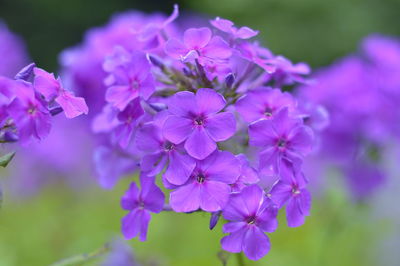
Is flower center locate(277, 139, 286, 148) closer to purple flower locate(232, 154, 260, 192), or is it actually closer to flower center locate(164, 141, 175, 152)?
purple flower locate(232, 154, 260, 192)

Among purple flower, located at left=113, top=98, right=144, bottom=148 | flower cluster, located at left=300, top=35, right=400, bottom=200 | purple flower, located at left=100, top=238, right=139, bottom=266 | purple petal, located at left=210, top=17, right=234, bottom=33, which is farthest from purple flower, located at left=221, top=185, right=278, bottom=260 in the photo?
flower cluster, located at left=300, top=35, right=400, bottom=200

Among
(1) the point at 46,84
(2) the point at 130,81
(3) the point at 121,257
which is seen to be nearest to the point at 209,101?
(2) the point at 130,81

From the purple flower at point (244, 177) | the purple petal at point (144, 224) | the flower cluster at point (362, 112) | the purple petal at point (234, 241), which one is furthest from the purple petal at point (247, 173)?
the flower cluster at point (362, 112)

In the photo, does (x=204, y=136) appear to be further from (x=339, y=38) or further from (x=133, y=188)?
(x=339, y=38)

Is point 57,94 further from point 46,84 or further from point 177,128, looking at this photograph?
point 177,128

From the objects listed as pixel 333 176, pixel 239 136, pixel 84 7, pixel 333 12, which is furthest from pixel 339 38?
pixel 239 136

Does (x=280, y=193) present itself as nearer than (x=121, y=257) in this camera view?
Yes
